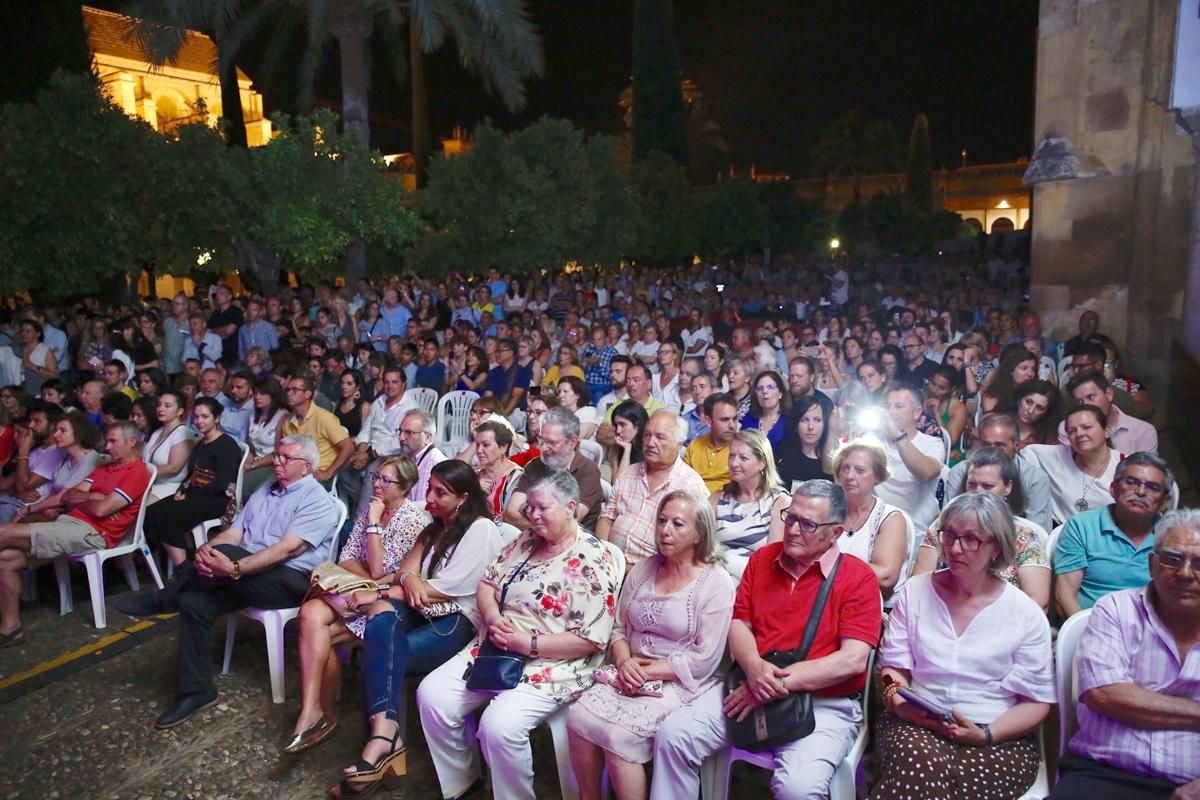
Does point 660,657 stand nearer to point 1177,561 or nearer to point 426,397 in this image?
point 1177,561

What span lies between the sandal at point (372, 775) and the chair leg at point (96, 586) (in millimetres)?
2364

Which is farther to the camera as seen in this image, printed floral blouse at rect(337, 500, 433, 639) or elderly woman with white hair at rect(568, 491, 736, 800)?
printed floral blouse at rect(337, 500, 433, 639)

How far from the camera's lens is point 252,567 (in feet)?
13.7

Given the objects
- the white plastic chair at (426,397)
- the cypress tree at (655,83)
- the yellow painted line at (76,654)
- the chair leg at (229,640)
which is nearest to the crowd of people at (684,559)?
the chair leg at (229,640)

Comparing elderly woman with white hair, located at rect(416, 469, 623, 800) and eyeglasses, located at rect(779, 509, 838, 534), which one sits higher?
eyeglasses, located at rect(779, 509, 838, 534)

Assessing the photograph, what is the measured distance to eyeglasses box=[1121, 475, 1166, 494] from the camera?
3258mm

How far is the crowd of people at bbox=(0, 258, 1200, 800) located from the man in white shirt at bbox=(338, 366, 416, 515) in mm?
21

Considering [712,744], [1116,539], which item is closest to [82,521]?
[712,744]

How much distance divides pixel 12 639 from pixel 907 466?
4.88m

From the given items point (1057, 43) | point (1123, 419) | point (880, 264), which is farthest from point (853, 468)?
point (880, 264)

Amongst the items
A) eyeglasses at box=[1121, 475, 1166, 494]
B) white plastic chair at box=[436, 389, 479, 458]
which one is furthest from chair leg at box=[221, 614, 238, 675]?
eyeglasses at box=[1121, 475, 1166, 494]

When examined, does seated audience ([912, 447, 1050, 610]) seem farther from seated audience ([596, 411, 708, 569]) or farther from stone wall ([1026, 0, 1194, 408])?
stone wall ([1026, 0, 1194, 408])

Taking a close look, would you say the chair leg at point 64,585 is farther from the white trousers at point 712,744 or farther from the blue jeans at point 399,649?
the white trousers at point 712,744

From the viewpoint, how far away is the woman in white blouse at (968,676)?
107 inches
